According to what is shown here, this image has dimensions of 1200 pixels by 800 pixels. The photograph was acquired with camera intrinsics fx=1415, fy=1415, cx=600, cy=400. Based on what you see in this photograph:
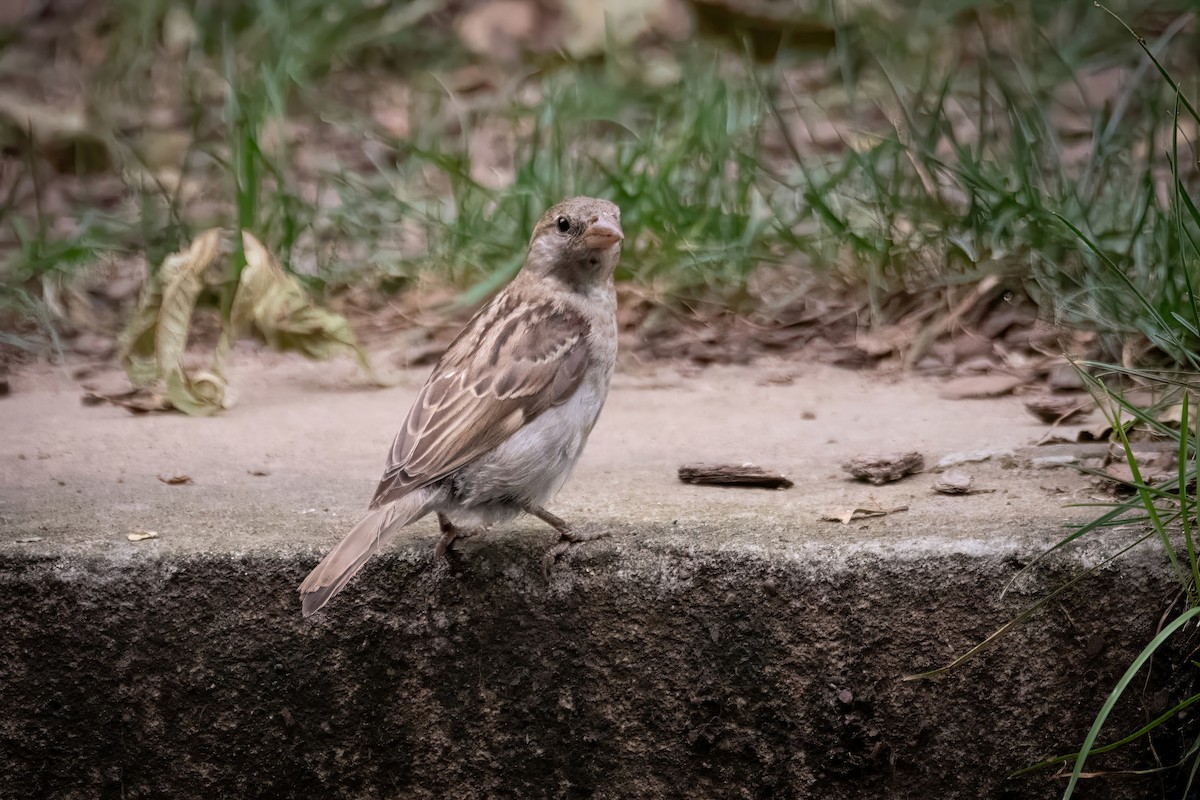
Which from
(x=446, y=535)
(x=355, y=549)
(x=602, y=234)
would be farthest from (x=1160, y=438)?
(x=355, y=549)

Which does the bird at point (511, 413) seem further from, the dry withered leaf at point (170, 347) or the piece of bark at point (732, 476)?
the dry withered leaf at point (170, 347)

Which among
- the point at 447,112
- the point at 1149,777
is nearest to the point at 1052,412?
the point at 1149,777

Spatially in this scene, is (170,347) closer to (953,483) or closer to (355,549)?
(355,549)

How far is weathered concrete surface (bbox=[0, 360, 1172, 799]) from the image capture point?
2857mm

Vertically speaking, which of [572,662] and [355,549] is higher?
[355,549]

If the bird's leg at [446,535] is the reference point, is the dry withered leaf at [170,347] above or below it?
below

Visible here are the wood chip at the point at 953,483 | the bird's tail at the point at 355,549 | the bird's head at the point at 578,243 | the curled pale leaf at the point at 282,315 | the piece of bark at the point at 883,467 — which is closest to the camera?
the bird's tail at the point at 355,549

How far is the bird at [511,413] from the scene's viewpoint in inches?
117

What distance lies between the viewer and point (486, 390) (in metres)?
3.21

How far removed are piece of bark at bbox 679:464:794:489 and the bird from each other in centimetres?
33

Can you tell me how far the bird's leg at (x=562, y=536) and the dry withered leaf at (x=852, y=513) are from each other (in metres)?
0.50

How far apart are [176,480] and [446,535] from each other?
2.94ft

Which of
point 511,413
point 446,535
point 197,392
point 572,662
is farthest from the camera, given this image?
point 197,392

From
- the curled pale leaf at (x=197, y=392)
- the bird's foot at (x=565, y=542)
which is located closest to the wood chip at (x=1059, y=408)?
the bird's foot at (x=565, y=542)
